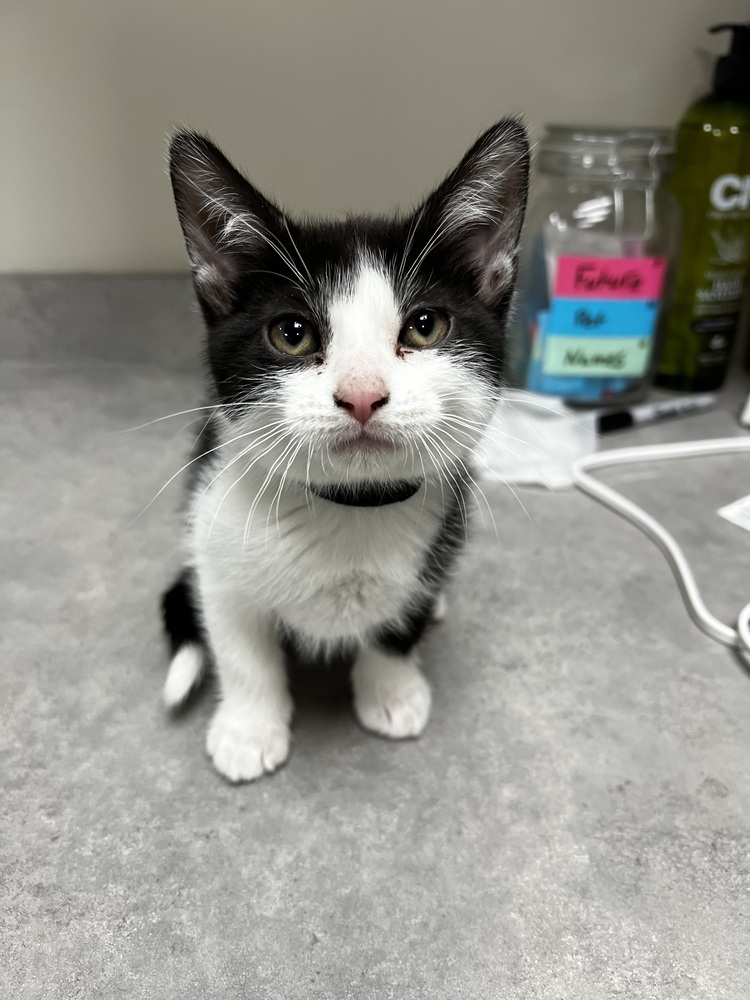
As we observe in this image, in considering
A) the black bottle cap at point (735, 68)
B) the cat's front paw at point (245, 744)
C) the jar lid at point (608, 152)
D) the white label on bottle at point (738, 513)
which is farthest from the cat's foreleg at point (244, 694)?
the black bottle cap at point (735, 68)

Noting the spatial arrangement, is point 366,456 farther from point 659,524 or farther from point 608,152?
point 608,152

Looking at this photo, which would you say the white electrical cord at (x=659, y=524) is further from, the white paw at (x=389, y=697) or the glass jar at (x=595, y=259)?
the white paw at (x=389, y=697)

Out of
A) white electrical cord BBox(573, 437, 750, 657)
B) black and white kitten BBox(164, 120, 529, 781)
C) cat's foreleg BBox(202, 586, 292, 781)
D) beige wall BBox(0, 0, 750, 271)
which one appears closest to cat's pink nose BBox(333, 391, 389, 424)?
black and white kitten BBox(164, 120, 529, 781)

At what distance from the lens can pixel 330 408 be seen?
1.70 ft

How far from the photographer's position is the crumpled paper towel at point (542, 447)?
3.89 feet

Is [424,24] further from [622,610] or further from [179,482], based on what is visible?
[622,610]

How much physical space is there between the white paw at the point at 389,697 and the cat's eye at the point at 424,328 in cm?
34

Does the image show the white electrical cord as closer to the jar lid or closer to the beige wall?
the jar lid

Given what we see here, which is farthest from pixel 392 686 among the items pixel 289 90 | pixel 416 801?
pixel 289 90

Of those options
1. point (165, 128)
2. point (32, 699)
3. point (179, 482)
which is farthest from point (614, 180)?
point (32, 699)

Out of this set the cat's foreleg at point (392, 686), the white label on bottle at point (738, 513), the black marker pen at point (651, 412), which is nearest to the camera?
the cat's foreleg at point (392, 686)

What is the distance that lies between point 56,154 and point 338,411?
102 cm

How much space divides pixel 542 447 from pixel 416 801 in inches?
27.5

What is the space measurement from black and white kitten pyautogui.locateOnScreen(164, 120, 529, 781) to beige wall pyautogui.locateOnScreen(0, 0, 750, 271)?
0.71m
